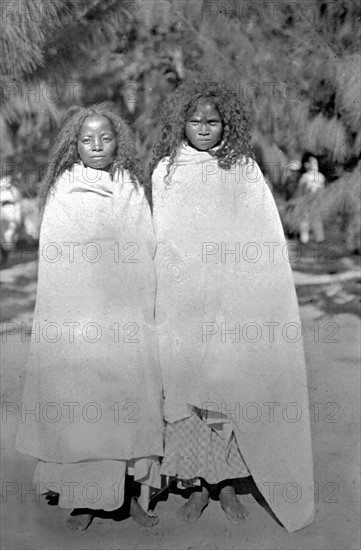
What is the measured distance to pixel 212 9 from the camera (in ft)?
15.2

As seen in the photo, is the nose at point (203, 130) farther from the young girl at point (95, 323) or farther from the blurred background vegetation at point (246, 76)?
the blurred background vegetation at point (246, 76)

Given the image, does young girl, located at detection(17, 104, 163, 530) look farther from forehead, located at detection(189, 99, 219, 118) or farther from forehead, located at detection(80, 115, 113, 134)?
forehead, located at detection(189, 99, 219, 118)

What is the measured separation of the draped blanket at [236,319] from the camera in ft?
7.96

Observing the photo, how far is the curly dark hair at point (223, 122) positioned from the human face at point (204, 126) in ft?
0.06

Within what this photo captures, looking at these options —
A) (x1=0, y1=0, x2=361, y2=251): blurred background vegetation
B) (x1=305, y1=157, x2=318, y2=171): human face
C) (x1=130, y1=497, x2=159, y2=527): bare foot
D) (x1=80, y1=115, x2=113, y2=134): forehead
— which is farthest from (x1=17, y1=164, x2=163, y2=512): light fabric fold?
(x1=305, y1=157, x2=318, y2=171): human face

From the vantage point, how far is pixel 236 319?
2.46 metres

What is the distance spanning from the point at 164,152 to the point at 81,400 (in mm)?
766

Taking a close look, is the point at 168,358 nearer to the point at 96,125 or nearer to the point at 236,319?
the point at 236,319

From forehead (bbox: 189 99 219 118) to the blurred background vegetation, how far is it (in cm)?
148

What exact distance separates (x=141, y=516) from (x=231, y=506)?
0.90 feet

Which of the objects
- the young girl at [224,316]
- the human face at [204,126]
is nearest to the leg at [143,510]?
the young girl at [224,316]

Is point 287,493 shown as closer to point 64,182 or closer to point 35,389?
point 35,389

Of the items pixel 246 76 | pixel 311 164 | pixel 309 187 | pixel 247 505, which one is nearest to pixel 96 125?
pixel 247 505

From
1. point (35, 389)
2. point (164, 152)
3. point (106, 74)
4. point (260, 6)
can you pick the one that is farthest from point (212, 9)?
point (35, 389)
